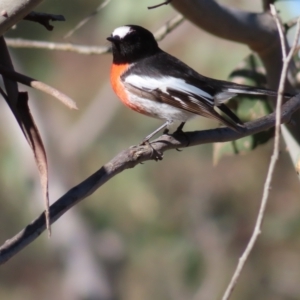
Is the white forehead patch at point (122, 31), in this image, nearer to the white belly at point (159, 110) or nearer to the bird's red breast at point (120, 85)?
the bird's red breast at point (120, 85)

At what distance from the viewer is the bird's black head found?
9.35 ft

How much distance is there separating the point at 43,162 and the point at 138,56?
151 cm

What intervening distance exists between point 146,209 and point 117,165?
3858 millimetres

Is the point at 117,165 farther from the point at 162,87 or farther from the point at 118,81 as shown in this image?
the point at 118,81

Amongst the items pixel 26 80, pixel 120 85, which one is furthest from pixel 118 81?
pixel 26 80

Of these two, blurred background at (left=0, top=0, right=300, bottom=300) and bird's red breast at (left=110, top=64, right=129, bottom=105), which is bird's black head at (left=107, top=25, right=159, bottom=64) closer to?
bird's red breast at (left=110, top=64, right=129, bottom=105)

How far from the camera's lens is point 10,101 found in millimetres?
1537

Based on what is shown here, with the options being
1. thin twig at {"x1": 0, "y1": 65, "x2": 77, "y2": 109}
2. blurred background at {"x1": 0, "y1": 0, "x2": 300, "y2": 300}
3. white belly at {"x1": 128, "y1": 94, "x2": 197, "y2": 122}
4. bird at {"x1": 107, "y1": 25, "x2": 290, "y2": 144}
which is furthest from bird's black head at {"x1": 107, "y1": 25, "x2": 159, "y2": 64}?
blurred background at {"x1": 0, "y1": 0, "x2": 300, "y2": 300}

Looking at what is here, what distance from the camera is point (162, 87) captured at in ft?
8.41

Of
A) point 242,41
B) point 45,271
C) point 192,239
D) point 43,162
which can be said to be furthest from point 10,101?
point 45,271

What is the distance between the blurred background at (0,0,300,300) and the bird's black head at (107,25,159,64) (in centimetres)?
144

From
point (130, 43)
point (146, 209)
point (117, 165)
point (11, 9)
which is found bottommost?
point (146, 209)

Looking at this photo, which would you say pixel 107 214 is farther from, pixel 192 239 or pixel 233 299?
pixel 233 299

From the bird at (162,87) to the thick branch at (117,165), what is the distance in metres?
0.36
